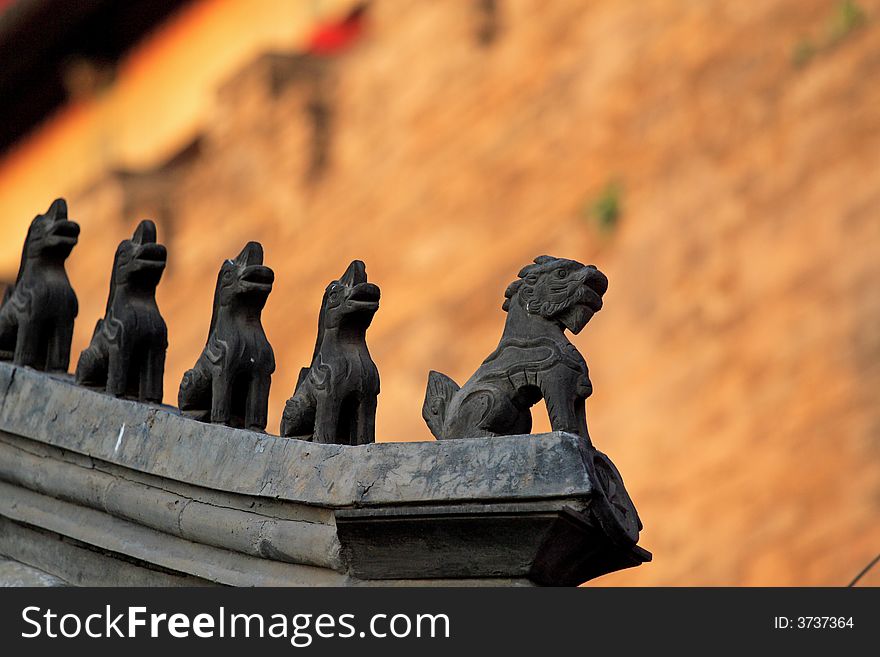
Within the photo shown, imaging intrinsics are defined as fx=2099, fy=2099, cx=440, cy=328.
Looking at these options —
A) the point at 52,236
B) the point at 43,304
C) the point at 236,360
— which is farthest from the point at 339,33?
the point at 236,360

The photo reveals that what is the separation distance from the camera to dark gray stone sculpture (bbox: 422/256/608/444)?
605 cm

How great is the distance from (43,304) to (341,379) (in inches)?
57.1

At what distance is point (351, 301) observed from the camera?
6.29 meters

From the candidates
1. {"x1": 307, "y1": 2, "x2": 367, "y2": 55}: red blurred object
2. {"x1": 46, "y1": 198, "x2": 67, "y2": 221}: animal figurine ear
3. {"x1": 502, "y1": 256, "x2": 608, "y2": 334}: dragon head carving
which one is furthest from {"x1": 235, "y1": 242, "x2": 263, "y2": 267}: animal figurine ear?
{"x1": 307, "y1": 2, "x2": 367, "y2": 55}: red blurred object

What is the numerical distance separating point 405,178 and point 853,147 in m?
5.73

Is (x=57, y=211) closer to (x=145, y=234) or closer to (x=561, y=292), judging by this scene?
(x=145, y=234)

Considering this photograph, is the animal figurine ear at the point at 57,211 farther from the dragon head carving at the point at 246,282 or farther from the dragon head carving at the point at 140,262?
the dragon head carving at the point at 246,282

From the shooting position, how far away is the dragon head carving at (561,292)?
6.23m

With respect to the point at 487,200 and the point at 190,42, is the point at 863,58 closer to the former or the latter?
the point at 487,200

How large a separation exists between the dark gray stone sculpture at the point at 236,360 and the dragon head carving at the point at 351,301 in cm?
30

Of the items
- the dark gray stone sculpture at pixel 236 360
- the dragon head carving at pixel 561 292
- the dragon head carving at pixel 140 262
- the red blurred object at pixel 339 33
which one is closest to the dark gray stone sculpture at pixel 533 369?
the dragon head carving at pixel 561 292

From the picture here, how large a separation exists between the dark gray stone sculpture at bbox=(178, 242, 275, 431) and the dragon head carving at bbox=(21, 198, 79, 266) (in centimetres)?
87

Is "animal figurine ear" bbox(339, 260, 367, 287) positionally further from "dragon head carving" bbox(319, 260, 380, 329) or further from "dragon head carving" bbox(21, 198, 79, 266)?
"dragon head carving" bbox(21, 198, 79, 266)

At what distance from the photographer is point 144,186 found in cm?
2288
